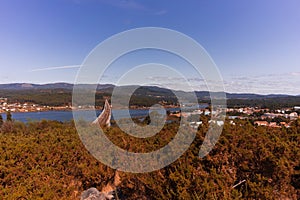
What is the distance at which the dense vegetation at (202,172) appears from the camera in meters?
3.75

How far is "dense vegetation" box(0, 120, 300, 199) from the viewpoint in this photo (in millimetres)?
3748

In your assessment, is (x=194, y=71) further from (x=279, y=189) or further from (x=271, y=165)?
(x=279, y=189)

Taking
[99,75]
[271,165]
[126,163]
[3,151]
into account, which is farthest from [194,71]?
[3,151]

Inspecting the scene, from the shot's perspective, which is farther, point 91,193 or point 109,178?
point 109,178

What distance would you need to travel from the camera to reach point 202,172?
4.07m

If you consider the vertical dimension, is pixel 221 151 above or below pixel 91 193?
above

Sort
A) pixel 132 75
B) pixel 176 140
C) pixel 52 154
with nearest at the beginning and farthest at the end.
A: 1. pixel 176 140
2. pixel 132 75
3. pixel 52 154

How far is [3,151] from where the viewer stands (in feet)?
17.3

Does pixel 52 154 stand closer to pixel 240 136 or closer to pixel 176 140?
pixel 176 140

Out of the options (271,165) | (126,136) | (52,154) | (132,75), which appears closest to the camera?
(271,165)

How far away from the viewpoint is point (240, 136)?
15.1 ft

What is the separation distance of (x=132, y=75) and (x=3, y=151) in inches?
140

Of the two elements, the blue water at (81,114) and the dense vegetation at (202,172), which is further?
the blue water at (81,114)

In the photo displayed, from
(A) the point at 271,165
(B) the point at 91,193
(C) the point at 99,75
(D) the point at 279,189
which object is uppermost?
(C) the point at 99,75
